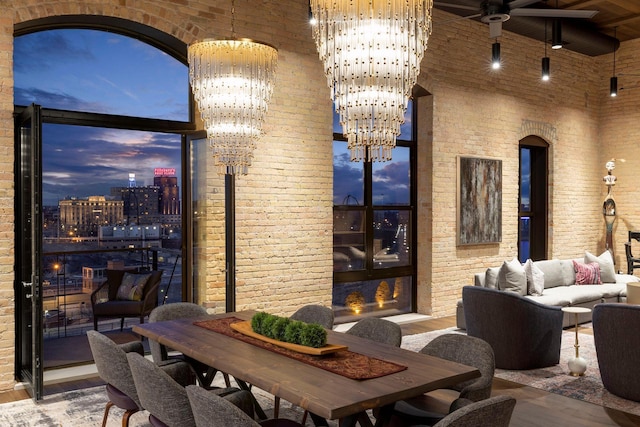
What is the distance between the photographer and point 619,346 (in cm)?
475

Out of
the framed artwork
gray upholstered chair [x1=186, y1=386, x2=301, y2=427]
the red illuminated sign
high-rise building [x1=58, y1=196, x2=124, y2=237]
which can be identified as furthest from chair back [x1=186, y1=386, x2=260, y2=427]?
the framed artwork

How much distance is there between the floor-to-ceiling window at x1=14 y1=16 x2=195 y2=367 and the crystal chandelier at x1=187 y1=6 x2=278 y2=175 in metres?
2.16

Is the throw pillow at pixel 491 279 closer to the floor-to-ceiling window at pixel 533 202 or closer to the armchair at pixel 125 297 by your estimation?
the floor-to-ceiling window at pixel 533 202

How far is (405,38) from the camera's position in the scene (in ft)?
9.69

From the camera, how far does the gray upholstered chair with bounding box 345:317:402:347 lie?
377cm

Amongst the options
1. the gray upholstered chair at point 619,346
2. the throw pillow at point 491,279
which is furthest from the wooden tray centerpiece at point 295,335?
the throw pillow at point 491,279

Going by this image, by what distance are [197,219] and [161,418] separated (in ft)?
11.2

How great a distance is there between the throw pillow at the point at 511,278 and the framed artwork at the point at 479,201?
1285 millimetres

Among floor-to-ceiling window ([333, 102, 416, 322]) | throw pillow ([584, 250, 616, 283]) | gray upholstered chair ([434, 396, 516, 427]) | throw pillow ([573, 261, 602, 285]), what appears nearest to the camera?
gray upholstered chair ([434, 396, 516, 427])

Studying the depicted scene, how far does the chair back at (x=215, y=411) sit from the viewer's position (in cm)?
230

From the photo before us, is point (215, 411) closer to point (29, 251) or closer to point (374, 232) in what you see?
point (29, 251)

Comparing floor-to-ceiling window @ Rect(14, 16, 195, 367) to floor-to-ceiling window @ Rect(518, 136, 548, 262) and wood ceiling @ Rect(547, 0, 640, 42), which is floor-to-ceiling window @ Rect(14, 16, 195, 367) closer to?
wood ceiling @ Rect(547, 0, 640, 42)

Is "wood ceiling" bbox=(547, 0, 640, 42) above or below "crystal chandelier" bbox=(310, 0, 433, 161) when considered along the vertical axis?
above

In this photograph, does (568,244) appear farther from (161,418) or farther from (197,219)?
(161,418)
